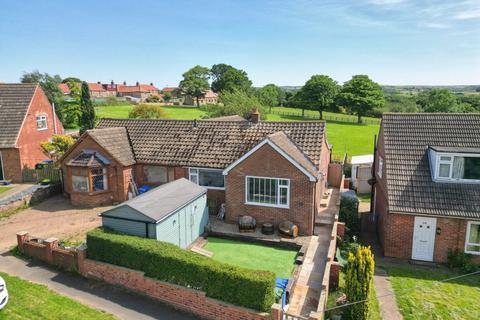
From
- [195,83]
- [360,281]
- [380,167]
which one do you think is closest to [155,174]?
[380,167]

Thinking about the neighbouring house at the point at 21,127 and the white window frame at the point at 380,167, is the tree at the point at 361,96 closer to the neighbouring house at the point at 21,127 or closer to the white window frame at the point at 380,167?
the white window frame at the point at 380,167

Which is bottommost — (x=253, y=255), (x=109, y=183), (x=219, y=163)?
(x=253, y=255)

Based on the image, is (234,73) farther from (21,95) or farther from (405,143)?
(405,143)

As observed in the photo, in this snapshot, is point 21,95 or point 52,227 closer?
point 52,227

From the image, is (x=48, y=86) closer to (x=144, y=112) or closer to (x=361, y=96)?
(x=144, y=112)

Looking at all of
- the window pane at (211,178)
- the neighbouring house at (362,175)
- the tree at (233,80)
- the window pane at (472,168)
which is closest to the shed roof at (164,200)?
the window pane at (211,178)

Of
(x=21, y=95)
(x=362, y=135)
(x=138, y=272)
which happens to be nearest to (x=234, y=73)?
(x=362, y=135)
